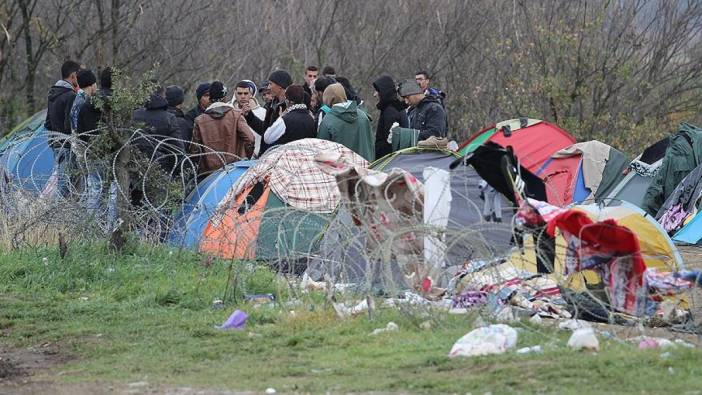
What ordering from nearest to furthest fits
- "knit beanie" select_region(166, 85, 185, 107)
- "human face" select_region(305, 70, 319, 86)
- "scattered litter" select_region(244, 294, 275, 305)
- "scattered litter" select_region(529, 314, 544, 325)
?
"scattered litter" select_region(529, 314, 544, 325), "scattered litter" select_region(244, 294, 275, 305), "knit beanie" select_region(166, 85, 185, 107), "human face" select_region(305, 70, 319, 86)

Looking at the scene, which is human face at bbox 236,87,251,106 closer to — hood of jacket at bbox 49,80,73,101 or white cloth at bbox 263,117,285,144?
white cloth at bbox 263,117,285,144

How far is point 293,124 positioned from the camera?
1454 cm

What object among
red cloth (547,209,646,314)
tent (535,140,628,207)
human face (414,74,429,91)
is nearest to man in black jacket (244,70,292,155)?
human face (414,74,429,91)

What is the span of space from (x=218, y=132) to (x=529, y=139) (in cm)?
467

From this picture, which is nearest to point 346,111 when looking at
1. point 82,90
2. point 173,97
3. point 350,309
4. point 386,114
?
point 386,114

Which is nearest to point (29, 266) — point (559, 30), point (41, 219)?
point (41, 219)

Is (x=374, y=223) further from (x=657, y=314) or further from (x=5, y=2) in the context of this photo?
(x=5, y=2)

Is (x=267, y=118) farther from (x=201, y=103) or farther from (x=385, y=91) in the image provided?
(x=385, y=91)

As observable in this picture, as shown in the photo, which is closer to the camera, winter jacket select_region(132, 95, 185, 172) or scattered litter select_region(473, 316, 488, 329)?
scattered litter select_region(473, 316, 488, 329)

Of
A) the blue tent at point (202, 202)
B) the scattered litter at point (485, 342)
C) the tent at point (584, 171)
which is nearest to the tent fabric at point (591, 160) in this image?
the tent at point (584, 171)

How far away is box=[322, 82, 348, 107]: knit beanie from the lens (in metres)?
14.6

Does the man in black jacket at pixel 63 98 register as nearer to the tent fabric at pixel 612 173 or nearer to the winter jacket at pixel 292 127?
the winter jacket at pixel 292 127

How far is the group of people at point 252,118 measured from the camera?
14398 mm

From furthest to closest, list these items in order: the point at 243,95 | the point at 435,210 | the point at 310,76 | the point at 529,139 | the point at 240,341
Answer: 1. the point at 310,76
2. the point at 529,139
3. the point at 243,95
4. the point at 435,210
5. the point at 240,341
